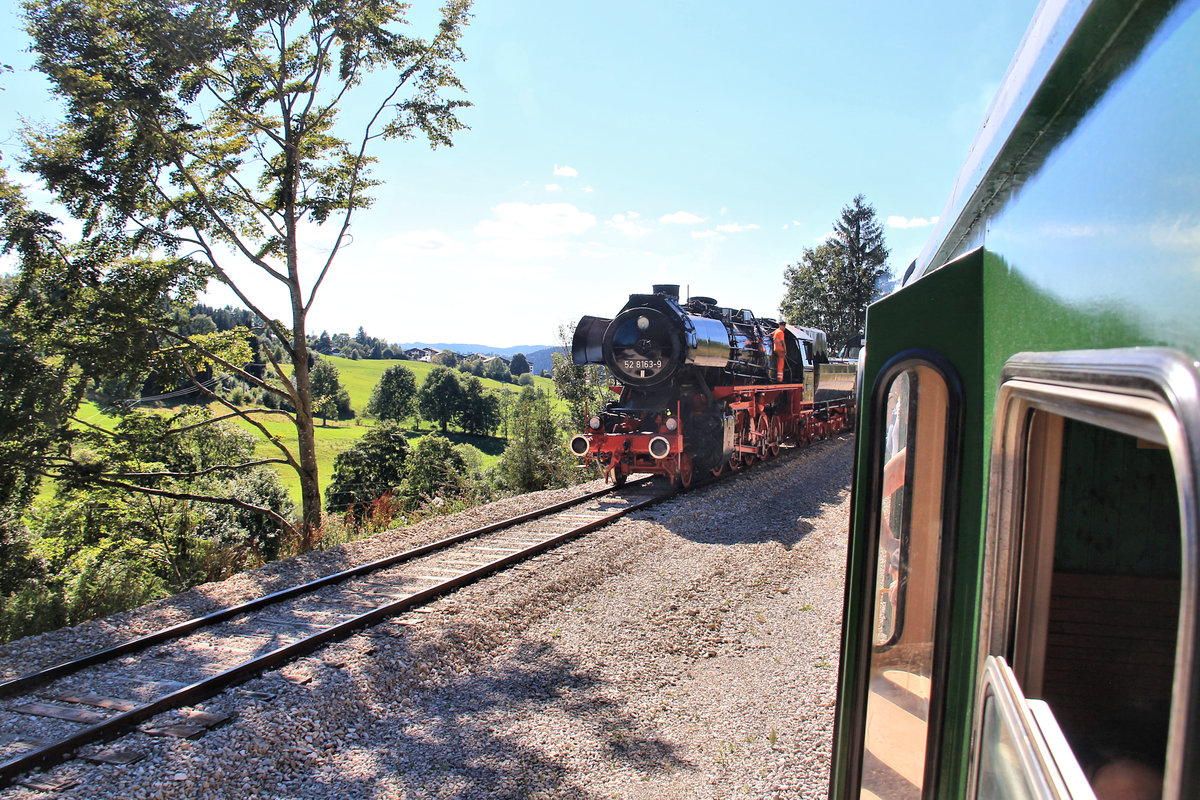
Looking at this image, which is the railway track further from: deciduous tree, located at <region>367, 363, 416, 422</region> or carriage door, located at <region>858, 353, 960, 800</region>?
deciduous tree, located at <region>367, 363, 416, 422</region>

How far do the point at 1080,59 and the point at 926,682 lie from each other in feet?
5.02

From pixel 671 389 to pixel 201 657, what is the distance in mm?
8201

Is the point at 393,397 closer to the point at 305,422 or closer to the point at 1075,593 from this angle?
the point at 305,422

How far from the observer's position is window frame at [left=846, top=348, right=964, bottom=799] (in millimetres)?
1755

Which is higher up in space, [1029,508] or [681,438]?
[1029,508]

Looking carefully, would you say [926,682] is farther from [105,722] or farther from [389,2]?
[389,2]

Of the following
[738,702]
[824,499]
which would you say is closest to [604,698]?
[738,702]

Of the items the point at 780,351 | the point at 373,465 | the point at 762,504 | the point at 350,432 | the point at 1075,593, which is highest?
the point at 780,351

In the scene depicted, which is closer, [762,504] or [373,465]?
[762,504]

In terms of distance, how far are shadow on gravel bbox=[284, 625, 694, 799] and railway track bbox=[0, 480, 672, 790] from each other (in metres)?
0.98

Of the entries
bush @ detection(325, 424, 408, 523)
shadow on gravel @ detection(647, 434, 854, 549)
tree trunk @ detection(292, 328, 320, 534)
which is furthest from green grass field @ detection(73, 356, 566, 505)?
shadow on gravel @ detection(647, 434, 854, 549)

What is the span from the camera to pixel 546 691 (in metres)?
5.08

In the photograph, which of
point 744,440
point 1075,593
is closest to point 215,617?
point 1075,593

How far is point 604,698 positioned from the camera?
196 inches
